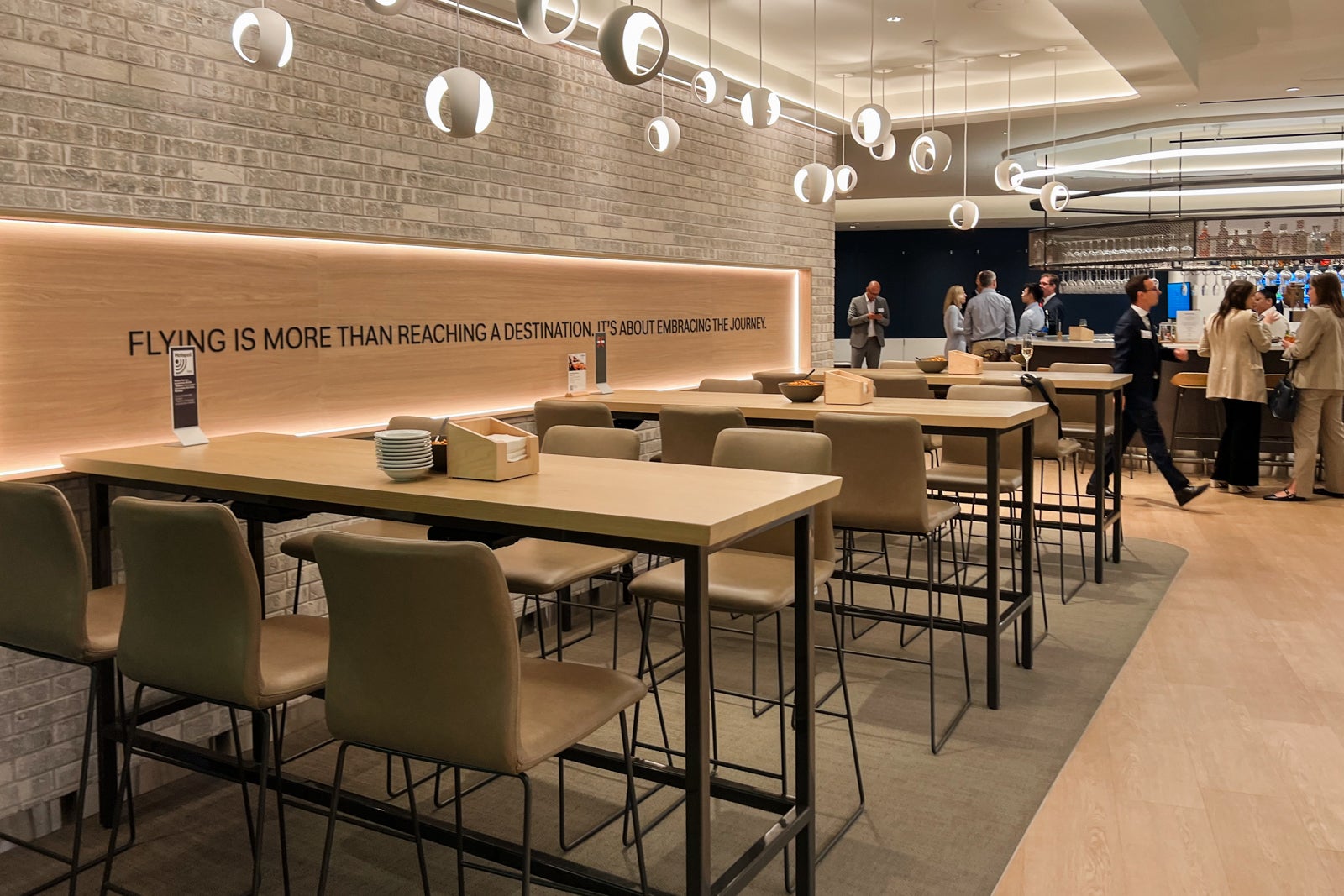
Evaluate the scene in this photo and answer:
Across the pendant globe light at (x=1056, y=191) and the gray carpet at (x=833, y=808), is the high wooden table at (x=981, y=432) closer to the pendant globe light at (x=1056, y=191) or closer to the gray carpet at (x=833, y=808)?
the gray carpet at (x=833, y=808)

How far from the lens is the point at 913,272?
2000 cm

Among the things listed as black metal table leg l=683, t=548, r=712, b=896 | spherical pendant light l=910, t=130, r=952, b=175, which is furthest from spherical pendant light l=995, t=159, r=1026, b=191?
black metal table leg l=683, t=548, r=712, b=896

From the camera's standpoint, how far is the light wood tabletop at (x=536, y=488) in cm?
220

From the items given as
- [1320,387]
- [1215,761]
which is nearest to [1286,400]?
[1320,387]

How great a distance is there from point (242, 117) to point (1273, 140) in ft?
37.2

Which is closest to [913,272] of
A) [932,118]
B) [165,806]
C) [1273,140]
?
[1273,140]

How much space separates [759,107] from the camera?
5113mm

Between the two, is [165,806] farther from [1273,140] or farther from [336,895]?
[1273,140]

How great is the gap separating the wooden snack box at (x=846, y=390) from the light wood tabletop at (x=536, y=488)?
1777 millimetres

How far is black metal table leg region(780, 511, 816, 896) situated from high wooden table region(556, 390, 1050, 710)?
1.08 meters

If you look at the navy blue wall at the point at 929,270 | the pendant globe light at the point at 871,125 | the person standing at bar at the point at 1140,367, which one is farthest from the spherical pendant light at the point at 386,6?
the navy blue wall at the point at 929,270

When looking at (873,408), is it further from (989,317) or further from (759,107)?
(989,317)

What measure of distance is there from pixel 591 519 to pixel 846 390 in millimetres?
2604

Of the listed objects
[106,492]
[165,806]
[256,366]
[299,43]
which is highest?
[299,43]
